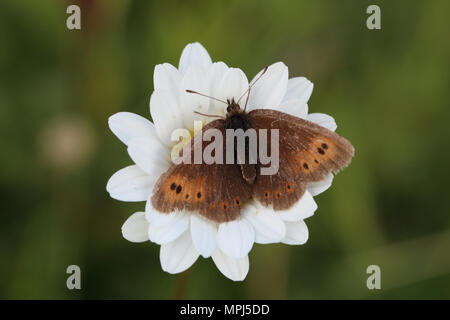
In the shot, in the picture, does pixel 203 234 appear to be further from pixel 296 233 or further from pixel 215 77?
pixel 215 77

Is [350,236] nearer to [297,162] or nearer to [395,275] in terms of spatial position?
[395,275]

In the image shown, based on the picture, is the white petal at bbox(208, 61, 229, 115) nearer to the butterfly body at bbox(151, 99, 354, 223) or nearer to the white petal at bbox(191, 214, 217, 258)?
the butterfly body at bbox(151, 99, 354, 223)

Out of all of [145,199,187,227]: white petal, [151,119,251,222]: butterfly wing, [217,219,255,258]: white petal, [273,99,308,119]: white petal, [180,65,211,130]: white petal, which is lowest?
[217,219,255,258]: white petal

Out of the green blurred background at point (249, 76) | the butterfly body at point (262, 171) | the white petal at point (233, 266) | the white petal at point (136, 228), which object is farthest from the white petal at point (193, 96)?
the green blurred background at point (249, 76)

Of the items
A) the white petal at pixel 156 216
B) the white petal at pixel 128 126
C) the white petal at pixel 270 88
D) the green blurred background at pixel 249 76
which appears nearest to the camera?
the white petal at pixel 156 216

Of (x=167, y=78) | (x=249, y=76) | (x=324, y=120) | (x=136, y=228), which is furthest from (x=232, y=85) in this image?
(x=249, y=76)

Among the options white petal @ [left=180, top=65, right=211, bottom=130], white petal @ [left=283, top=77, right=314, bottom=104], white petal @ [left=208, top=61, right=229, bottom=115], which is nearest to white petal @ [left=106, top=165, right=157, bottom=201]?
white petal @ [left=180, top=65, right=211, bottom=130]

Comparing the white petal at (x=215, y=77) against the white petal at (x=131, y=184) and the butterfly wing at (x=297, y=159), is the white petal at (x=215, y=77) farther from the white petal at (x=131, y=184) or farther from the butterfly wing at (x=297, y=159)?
the white petal at (x=131, y=184)
